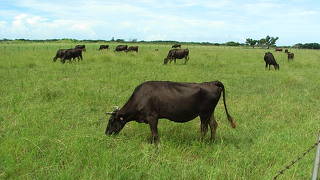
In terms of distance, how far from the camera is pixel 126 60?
2461cm

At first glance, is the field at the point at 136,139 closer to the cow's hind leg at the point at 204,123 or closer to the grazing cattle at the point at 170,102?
the cow's hind leg at the point at 204,123

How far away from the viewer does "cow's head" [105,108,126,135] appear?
24.9 feet

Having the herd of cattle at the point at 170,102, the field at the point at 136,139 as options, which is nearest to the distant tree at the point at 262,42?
the field at the point at 136,139

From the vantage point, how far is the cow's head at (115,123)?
7602 millimetres

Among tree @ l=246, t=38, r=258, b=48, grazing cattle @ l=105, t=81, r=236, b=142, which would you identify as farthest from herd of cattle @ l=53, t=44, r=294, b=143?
tree @ l=246, t=38, r=258, b=48

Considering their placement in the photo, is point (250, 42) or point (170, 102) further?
point (250, 42)

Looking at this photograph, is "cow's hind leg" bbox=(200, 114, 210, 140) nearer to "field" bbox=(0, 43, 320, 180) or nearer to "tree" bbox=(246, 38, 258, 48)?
"field" bbox=(0, 43, 320, 180)

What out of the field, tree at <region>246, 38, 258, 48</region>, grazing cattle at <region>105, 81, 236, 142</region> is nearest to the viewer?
the field

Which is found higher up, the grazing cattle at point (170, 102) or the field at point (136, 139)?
the grazing cattle at point (170, 102)

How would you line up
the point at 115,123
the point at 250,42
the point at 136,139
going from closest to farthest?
the point at 136,139 < the point at 115,123 < the point at 250,42

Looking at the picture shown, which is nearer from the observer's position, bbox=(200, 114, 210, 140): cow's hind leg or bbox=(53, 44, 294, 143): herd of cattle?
bbox=(53, 44, 294, 143): herd of cattle

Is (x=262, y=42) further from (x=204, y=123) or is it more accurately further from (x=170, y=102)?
(x=170, y=102)

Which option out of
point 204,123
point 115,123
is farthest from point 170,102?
point 115,123

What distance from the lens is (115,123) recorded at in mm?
7656
